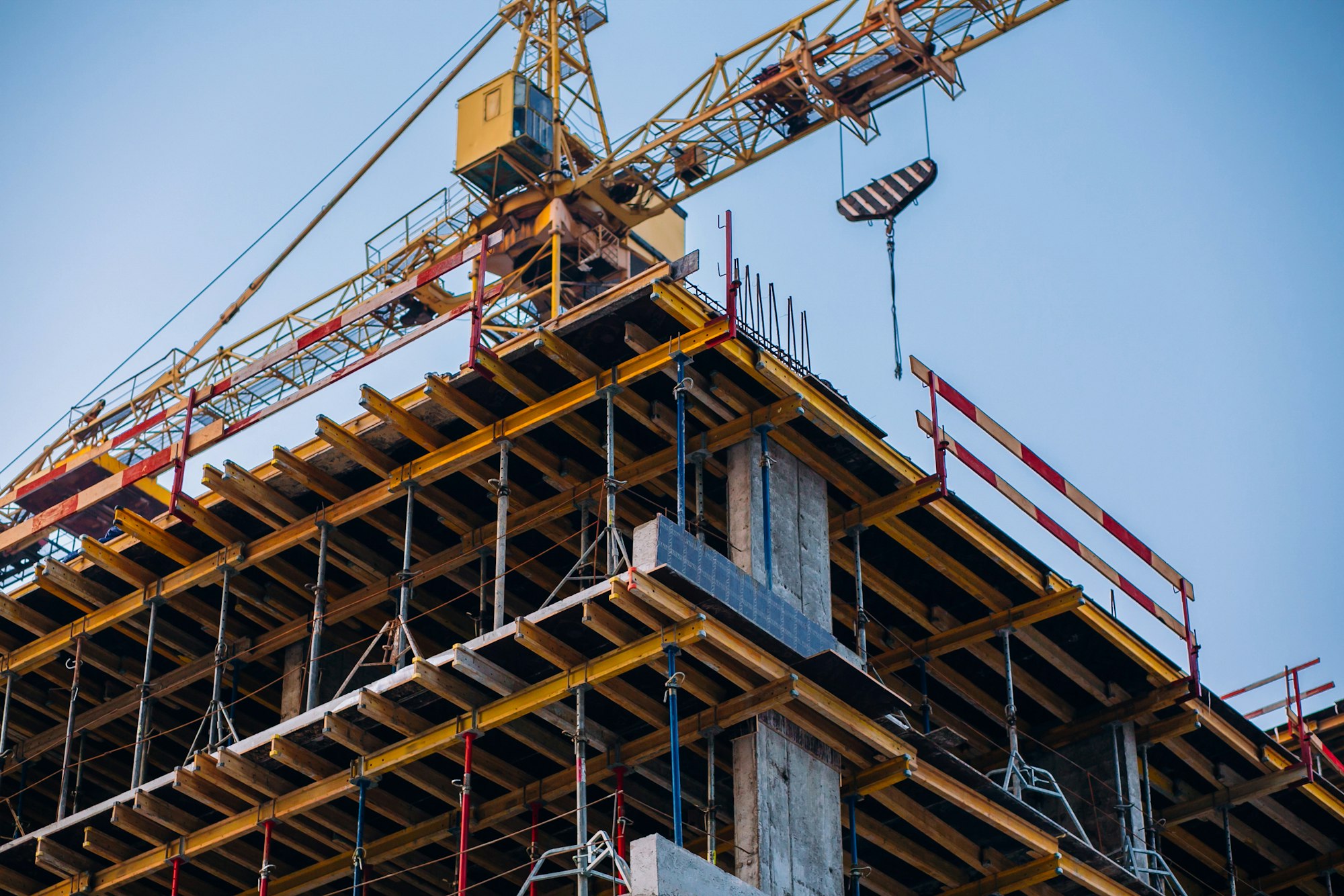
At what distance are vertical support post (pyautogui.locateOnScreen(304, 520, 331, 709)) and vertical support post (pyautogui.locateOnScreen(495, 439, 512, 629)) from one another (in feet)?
8.88

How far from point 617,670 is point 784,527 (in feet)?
11.5

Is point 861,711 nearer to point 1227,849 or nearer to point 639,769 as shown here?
point 639,769

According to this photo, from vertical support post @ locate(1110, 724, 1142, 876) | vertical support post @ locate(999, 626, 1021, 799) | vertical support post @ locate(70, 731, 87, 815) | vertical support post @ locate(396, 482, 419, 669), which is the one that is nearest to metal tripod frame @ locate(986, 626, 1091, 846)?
vertical support post @ locate(999, 626, 1021, 799)

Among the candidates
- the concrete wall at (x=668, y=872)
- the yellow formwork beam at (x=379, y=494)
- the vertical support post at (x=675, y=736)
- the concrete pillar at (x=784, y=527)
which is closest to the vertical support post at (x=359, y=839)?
the yellow formwork beam at (x=379, y=494)

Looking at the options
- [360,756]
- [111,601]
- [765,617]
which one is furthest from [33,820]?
[765,617]

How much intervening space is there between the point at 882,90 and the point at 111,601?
1820 centimetres

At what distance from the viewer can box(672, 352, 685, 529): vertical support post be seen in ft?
91.6

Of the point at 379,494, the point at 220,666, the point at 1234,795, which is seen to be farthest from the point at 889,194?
the point at 220,666

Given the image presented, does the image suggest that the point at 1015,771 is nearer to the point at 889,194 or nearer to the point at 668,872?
the point at 668,872

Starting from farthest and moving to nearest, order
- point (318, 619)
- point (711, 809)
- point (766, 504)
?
point (318, 619) < point (766, 504) < point (711, 809)

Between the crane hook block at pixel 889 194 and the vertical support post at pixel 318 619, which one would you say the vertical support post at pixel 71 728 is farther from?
the crane hook block at pixel 889 194

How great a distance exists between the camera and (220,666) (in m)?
33.0

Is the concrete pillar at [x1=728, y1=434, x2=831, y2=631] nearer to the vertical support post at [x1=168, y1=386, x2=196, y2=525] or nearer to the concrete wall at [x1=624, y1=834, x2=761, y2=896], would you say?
Result: the concrete wall at [x1=624, y1=834, x2=761, y2=896]

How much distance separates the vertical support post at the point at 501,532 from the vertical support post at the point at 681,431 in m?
2.38
